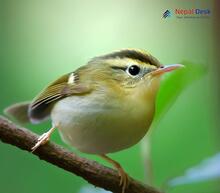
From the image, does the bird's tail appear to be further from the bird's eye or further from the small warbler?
the bird's eye

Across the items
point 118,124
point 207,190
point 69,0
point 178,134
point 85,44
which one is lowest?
point 207,190

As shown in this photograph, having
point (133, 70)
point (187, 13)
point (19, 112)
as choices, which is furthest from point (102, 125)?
point (187, 13)

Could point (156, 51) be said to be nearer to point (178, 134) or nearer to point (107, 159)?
point (178, 134)

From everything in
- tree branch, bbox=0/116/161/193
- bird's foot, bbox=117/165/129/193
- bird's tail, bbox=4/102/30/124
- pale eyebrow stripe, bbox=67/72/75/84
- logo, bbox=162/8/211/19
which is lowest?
bird's foot, bbox=117/165/129/193

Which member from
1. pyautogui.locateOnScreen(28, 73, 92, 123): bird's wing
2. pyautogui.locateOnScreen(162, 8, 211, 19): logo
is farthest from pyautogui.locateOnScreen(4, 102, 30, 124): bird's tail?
pyautogui.locateOnScreen(162, 8, 211, 19): logo

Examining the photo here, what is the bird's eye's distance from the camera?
0.79 metres

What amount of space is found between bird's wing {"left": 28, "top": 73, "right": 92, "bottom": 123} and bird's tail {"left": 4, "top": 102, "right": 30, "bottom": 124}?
17mm

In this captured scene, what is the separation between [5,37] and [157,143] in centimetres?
43

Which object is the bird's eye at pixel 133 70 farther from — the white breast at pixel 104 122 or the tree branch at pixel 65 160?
the tree branch at pixel 65 160

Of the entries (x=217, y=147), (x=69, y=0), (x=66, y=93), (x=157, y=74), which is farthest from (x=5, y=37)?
(x=217, y=147)

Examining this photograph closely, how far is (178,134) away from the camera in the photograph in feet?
3.74

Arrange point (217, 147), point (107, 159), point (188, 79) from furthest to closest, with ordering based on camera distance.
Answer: point (217, 147) < point (107, 159) < point (188, 79)

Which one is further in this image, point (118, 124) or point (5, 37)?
point (5, 37)

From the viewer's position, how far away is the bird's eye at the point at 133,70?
0.79m
